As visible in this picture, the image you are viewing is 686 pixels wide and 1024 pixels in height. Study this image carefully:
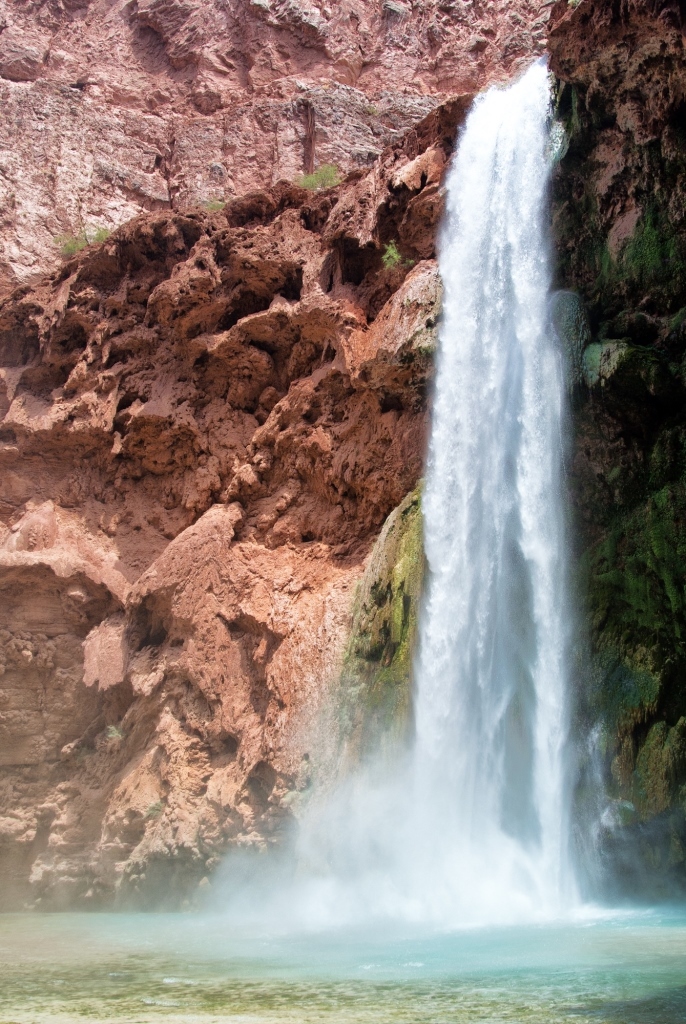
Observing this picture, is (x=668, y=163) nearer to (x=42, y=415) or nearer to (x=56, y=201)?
(x=42, y=415)

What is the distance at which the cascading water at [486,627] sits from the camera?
31.4 ft

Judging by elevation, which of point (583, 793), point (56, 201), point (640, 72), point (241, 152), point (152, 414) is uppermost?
point (241, 152)

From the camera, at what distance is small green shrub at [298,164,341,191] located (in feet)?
63.6

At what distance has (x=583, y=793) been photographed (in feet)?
31.3

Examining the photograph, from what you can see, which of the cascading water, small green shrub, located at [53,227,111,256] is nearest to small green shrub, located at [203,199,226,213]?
small green shrub, located at [53,227,111,256]

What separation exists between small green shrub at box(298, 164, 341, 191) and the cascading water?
21.3 feet

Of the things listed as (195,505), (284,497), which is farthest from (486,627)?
(195,505)

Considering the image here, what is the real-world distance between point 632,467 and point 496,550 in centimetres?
191

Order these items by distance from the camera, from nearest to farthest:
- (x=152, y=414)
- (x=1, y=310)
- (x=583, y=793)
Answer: (x=583, y=793) → (x=152, y=414) → (x=1, y=310)

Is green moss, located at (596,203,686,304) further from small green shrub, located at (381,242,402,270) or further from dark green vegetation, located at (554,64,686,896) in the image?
small green shrub, located at (381,242,402,270)

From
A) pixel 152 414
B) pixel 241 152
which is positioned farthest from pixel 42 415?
pixel 241 152

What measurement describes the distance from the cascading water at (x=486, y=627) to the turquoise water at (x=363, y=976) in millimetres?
1658

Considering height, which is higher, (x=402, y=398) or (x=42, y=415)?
(x=42, y=415)

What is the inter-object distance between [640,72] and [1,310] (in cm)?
1197
